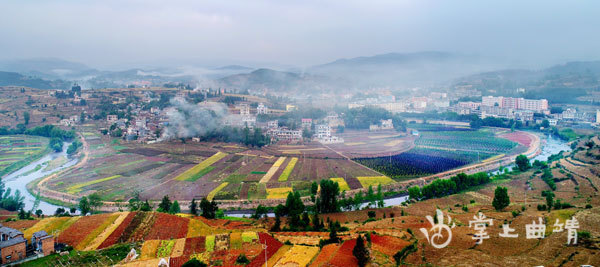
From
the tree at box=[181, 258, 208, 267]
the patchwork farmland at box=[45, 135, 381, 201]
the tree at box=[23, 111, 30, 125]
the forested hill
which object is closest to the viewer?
the tree at box=[181, 258, 208, 267]

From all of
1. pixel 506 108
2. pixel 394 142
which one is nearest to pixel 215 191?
pixel 394 142

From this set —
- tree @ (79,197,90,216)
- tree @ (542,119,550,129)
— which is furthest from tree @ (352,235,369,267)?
tree @ (542,119,550,129)

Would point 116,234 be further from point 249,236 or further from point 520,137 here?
point 520,137

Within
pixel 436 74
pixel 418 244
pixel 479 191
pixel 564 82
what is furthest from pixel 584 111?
pixel 436 74

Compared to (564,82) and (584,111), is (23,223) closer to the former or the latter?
(584,111)

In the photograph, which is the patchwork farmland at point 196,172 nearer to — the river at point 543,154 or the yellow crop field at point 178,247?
the river at point 543,154

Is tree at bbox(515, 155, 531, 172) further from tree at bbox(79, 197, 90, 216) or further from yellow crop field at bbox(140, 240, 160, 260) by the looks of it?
tree at bbox(79, 197, 90, 216)
